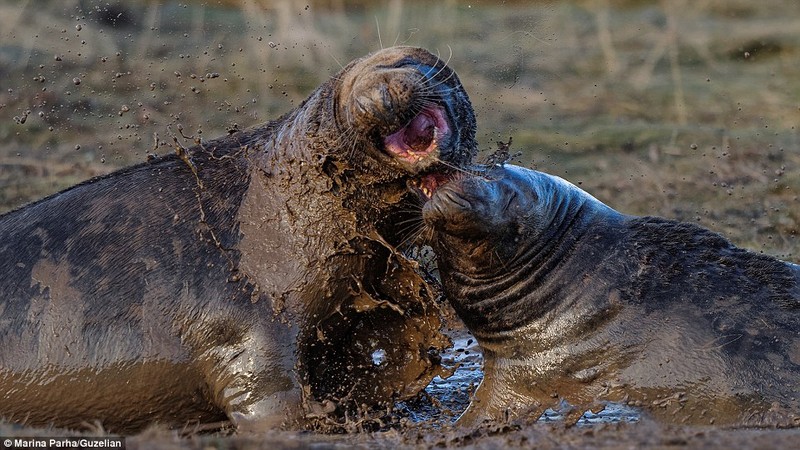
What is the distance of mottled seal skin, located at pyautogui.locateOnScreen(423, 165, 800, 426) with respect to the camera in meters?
5.66

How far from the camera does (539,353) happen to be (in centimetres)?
596

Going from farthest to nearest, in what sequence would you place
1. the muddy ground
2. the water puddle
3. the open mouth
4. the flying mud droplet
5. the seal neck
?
the muddy ground < the flying mud droplet < the seal neck < the water puddle < the open mouth

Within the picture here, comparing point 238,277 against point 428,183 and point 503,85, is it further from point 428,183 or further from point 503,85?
point 503,85

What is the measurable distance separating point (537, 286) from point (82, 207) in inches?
86.9

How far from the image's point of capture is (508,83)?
14.3 m

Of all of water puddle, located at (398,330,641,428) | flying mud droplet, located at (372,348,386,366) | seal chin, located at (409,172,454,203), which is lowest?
water puddle, located at (398,330,641,428)

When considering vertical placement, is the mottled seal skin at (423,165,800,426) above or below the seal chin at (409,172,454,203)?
below

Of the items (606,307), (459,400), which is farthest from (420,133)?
(459,400)

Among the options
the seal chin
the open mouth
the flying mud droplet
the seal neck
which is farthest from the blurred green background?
the open mouth

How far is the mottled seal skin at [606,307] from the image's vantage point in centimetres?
566

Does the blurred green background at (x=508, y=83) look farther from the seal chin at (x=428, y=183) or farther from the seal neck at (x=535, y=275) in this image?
the seal chin at (x=428, y=183)

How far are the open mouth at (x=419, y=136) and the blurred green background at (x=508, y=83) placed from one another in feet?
13.3

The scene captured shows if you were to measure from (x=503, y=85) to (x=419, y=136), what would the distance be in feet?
28.0

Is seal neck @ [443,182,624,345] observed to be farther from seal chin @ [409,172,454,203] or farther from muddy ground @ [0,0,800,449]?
muddy ground @ [0,0,800,449]
